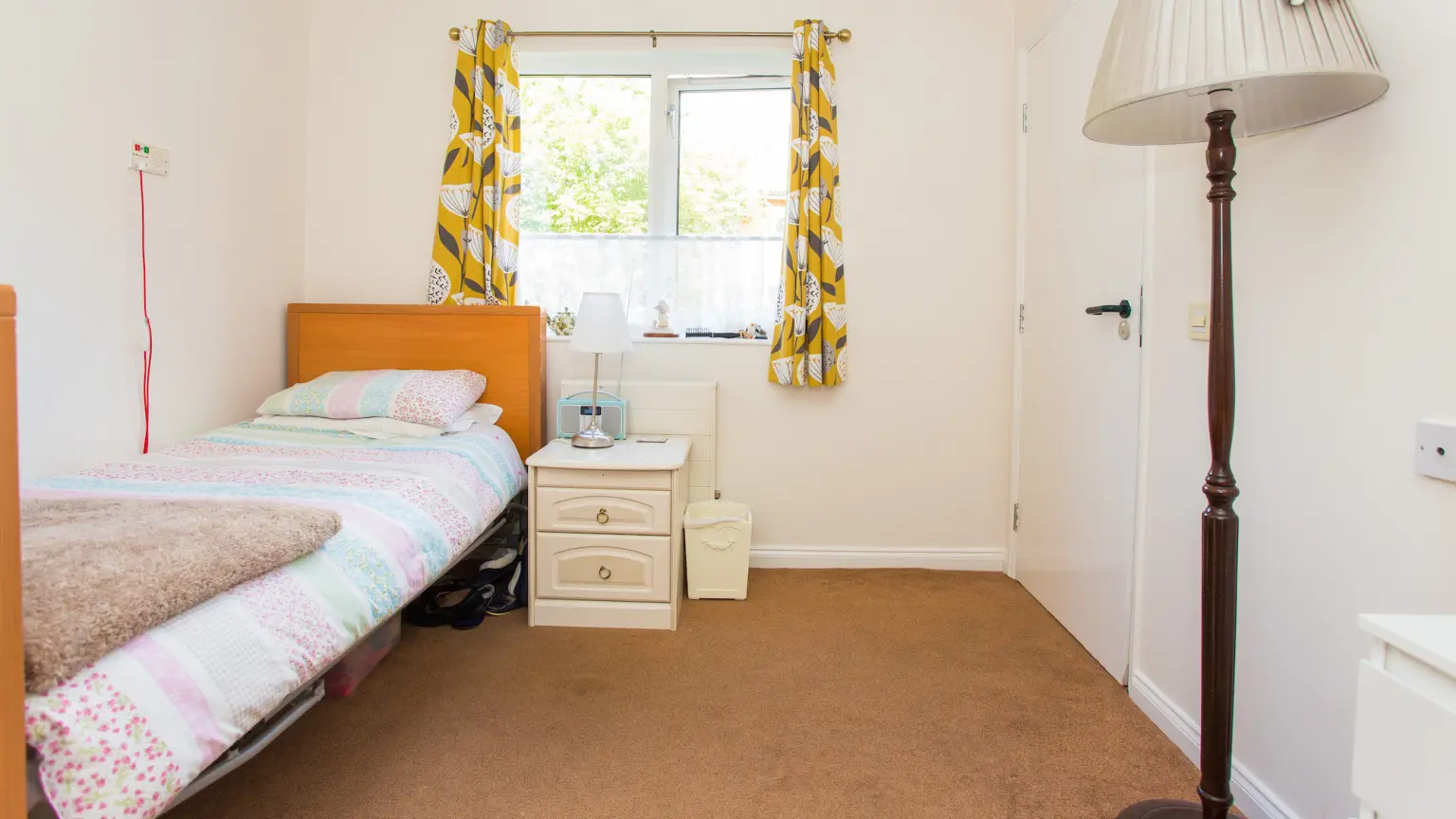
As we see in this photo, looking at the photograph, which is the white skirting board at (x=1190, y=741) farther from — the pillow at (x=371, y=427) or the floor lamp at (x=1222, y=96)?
the pillow at (x=371, y=427)

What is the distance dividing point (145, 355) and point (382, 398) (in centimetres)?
65

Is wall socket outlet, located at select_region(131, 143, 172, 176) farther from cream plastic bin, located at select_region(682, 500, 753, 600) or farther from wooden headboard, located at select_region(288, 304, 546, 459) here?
cream plastic bin, located at select_region(682, 500, 753, 600)

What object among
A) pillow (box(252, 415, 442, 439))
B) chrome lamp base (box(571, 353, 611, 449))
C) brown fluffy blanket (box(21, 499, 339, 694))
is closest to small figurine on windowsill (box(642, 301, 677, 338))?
chrome lamp base (box(571, 353, 611, 449))

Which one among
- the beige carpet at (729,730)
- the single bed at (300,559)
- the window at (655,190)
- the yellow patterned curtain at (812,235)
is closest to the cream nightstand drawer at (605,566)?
the beige carpet at (729,730)

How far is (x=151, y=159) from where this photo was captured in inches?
92.9

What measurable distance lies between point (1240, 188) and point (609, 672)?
1884 millimetres

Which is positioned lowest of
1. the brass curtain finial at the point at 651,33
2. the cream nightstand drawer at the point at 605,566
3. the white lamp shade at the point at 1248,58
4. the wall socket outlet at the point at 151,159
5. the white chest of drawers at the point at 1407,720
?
the cream nightstand drawer at the point at 605,566

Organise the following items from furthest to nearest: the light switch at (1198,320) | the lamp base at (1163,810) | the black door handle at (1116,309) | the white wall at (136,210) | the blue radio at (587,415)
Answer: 1. the blue radio at (587,415)
2. the black door handle at (1116,309)
3. the white wall at (136,210)
4. the light switch at (1198,320)
5. the lamp base at (1163,810)

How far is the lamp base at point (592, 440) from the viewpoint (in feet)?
9.18

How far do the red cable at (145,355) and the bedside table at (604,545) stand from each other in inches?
43.1

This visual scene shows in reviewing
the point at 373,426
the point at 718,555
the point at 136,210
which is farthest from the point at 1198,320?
the point at 136,210

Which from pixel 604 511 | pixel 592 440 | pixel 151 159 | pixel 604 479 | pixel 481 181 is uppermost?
pixel 481 181

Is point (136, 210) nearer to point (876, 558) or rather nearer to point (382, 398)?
point (382, 398)

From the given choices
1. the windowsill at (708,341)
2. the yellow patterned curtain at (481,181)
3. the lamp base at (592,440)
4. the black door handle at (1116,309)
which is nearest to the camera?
the black door handle at (1116,309)
